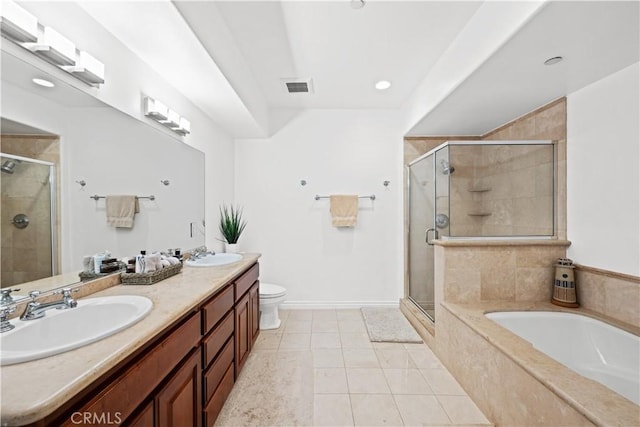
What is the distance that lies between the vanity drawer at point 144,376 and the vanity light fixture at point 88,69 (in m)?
1.23

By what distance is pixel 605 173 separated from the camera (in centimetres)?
189

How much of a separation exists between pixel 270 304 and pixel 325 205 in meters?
1.31

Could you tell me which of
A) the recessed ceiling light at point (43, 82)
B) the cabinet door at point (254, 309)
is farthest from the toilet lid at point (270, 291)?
the recessed ceiling light at point (43, 82)

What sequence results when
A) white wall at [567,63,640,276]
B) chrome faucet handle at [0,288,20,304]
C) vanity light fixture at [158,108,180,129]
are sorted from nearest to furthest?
chrome faucet handle at [0,288,20,304], white wall at [567,63,640,276], vanity light fixture at [158,108,180,129]

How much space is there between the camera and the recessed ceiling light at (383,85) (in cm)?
275

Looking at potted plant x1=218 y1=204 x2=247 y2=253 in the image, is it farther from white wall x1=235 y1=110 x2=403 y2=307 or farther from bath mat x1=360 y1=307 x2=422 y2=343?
bath mat x1=360 y1=307 x2=422 y2=343

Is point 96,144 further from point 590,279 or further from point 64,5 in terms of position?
point 590,279

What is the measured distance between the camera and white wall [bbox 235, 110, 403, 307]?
3424 mm

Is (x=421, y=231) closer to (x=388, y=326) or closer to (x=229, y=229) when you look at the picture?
(x=388, y=326)

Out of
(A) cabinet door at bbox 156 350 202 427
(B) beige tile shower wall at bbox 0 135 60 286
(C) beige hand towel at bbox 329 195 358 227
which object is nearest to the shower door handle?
(C) beige hand towel at bbox 329 195 358 227

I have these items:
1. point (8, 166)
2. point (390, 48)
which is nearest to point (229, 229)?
point (8, 166)

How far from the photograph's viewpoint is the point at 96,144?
141cm

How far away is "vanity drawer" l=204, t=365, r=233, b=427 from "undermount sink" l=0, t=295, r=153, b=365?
0.69 meters

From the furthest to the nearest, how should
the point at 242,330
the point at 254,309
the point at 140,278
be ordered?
the point at 254,309 → the point at 242,330 → the point at 140,278
